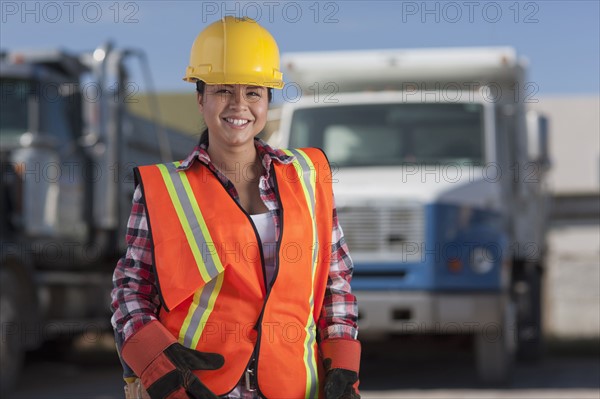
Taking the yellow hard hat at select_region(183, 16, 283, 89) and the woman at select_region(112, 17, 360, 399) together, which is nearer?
the woman at select_region(112, 17, 360, 399)

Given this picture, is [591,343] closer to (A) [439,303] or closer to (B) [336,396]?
(A) [439,303]

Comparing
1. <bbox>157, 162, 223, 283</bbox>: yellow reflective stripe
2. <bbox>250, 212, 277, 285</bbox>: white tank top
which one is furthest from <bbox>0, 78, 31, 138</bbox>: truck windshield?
<bbox>250, 212, 277, 285</bbox>: white tank top

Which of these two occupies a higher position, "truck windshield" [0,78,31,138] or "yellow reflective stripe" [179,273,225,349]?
"truck windshield" [0,78,31,138]

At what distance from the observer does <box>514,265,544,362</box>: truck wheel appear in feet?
39.2

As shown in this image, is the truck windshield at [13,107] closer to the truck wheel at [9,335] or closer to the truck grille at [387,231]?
the truck wheel at [9,335]

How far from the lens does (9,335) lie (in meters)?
9.78

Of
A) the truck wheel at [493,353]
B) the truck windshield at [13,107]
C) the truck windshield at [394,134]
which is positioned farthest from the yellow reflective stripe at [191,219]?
the truck windshield at [13,107]

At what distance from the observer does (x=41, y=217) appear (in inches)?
417

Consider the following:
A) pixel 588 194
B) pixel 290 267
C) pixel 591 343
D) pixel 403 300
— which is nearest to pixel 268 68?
pixel 290 267

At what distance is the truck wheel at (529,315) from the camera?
39.2 feet

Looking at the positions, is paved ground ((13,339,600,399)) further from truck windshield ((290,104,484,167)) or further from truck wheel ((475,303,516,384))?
truck windshield ((290,104,484,167))

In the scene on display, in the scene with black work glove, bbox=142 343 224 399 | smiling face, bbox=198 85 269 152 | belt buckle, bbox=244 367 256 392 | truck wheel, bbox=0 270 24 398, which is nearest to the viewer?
black work glove, bbox=142 343 224 399

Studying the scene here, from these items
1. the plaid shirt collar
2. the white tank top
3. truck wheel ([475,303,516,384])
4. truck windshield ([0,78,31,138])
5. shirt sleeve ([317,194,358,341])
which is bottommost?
truck wheel ([475,303,516,384])

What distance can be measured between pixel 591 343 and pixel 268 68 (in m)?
11.7
